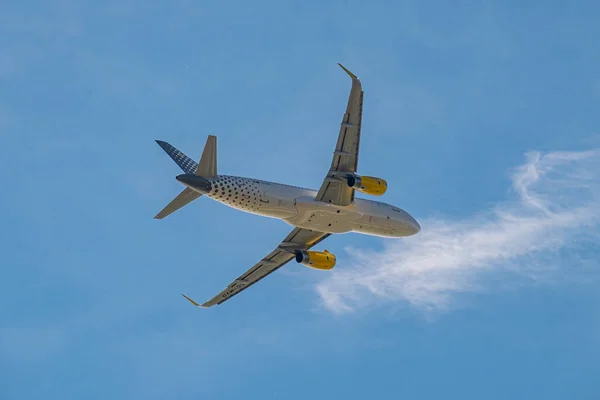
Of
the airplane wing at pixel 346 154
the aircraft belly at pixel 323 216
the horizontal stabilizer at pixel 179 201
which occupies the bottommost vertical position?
the horizontal stabilizer at pixel 179 201

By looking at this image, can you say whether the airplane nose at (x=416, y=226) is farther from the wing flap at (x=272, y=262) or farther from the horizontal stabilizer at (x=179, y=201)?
the horizontal stabilizer at (x=179, y=201)

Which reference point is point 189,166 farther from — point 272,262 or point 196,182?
point 272,262

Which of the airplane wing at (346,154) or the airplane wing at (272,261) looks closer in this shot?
the airplane wing at (346,154)

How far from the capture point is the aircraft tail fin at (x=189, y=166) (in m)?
60.7

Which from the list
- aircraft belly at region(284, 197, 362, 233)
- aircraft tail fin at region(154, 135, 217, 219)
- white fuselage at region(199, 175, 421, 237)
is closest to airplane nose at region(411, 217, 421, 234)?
white fuselage at region(199, 175, 421, 237)


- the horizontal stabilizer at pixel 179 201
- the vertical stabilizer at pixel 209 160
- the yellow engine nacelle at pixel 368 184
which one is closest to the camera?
the vertical stabilizer at pixel 209 160

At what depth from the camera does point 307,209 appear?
66.4m

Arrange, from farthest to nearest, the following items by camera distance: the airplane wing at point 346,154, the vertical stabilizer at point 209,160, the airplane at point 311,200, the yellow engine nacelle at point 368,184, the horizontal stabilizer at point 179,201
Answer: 1. the yellow engine nacelle at point 368,184
2. the horizontal stabilizer at point 179,201
3. the airplane at point 311,200
4. the airplane wing at point 346,154
5. the vertical stabilizer at point 209,160

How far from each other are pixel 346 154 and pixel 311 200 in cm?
499

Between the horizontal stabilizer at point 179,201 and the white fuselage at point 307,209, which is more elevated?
the white fuselage at point 307,209

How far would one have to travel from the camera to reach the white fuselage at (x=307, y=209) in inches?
2486

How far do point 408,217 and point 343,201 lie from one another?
8.48m

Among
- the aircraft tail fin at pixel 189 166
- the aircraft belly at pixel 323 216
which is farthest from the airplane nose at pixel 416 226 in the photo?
the aircraft tail fin at pixel 189 166

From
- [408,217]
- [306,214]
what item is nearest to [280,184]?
[306,214]
